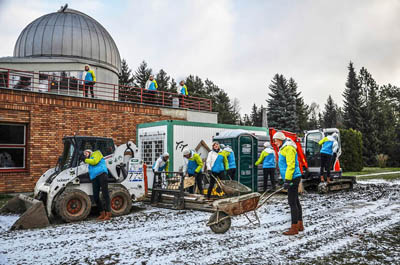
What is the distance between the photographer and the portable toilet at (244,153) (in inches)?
522

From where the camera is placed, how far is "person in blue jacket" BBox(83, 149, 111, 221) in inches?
330

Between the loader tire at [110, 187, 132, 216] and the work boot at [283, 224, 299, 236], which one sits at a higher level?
the loader tire at [110, 187, 132, 216]

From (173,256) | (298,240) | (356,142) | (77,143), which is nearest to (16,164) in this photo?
(77,143)

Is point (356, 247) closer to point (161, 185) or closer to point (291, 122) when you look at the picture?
point (161, 185)

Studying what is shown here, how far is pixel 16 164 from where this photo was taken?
13688mm

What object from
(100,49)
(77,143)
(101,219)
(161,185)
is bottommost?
(101,219)

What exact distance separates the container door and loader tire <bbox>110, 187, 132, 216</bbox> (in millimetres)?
5403

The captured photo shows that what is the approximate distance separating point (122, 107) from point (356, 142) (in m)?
22.2

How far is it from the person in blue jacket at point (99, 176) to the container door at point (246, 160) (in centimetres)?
619

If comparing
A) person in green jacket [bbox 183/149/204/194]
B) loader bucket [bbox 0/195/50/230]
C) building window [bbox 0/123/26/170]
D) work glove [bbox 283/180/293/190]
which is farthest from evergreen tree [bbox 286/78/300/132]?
loader bucket [bbox 0/195/50/230]

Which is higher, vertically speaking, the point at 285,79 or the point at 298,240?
the point at 285,79

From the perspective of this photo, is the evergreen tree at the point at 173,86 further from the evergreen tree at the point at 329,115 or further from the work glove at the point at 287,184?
the work glove at the point at 287,184

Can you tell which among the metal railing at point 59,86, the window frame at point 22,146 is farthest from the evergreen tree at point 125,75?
the window frame at point 22,146

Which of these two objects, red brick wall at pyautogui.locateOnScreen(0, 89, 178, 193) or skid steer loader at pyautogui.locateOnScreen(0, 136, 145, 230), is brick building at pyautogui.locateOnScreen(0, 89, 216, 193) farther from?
A: skid steer loader at pyautogui.locateOnScreen(0, 136, 145, 230)
